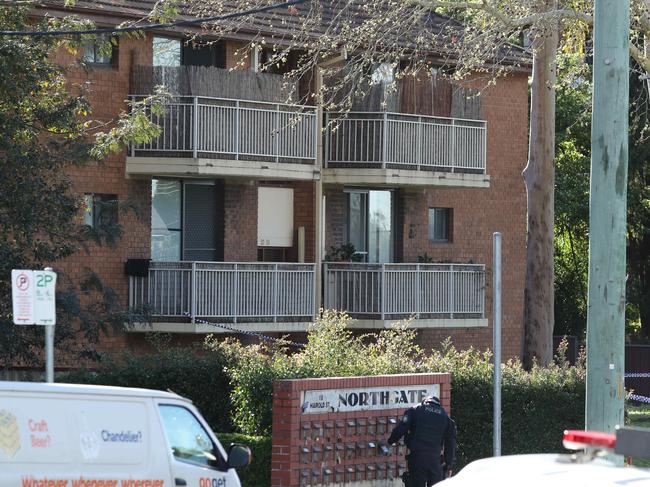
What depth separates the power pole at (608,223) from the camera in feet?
36.5

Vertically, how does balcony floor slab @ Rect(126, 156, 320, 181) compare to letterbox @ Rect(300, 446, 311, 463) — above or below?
above

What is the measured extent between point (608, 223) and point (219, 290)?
1409 cm

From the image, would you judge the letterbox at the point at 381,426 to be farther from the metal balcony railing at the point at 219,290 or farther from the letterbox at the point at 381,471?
the metal balcony railing at the point at 219,290

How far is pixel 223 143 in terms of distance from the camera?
961 inches

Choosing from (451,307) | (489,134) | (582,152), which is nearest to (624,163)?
(451,307)

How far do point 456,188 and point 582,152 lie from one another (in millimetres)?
18331

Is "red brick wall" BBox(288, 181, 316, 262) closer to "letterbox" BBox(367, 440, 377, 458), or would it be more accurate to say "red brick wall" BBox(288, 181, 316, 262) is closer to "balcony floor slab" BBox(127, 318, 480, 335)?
"balcony floor slab" BBox(127, 318, 480, 335)

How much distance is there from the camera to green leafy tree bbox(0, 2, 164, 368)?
1642cm

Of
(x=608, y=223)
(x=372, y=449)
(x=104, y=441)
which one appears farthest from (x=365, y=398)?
(x=104, y=441)

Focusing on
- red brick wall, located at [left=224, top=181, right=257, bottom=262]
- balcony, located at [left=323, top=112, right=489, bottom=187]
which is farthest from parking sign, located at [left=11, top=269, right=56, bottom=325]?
balcony, located at [left=323, top=112, right=489, bottom=187]

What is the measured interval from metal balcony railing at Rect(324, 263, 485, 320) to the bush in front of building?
663cm

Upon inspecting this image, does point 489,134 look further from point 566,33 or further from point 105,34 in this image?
point 105,34

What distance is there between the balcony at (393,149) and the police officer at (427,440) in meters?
11.9

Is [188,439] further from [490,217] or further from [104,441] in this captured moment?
[490,217]
